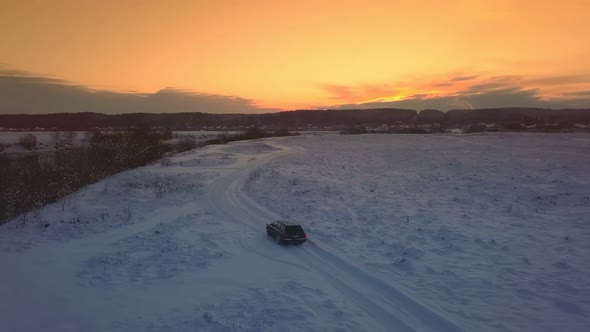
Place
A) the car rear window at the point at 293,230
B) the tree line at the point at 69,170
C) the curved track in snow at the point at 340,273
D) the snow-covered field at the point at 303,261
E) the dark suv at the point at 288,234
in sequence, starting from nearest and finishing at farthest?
the curved track in snow at the point at 340,273 < the snow-covered field at the point at 303,261 < the dark suv at the point at 288,234 < the car rear window at the point at 293,230 < the tree line at the point at 69,170

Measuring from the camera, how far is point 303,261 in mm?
15695

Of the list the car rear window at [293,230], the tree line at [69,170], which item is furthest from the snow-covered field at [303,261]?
the tree line at [69,170]

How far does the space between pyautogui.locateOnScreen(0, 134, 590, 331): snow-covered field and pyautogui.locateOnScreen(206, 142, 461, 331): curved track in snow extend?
6cm

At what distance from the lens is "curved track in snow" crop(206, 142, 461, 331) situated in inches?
420

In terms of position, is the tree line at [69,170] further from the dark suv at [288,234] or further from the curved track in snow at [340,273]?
the dark suv at [288,234]

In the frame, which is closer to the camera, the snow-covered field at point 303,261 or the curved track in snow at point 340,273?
the curved track in snow at point 340,273

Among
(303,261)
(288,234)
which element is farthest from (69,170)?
(303,261)

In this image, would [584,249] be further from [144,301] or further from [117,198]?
[117,198]

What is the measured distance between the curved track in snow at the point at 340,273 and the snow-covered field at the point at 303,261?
0.21ft

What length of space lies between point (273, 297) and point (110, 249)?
27.8 feet

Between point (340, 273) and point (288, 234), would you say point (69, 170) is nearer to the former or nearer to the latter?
point (288, 234)

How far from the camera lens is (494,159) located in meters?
50.1

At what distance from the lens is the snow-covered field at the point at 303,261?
10.8 metres

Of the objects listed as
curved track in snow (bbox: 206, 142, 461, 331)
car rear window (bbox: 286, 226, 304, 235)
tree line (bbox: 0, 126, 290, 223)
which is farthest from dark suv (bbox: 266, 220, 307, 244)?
tree line (bbox: 0, 126, 290, 223)
